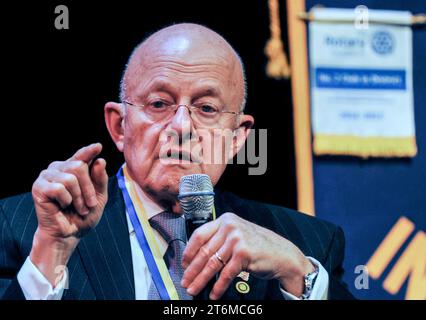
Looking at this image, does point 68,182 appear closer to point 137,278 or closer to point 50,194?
point 50,194

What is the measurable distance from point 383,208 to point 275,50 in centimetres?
78

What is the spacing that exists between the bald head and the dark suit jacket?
393mm

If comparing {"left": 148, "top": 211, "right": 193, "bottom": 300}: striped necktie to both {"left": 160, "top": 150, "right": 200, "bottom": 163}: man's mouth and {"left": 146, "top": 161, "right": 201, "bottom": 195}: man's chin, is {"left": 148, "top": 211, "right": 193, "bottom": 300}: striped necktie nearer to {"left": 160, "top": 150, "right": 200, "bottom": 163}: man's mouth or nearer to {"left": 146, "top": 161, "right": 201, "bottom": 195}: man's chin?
{"left": 146, "top": 161, "right": 201, "bottom": 195}: man's chin

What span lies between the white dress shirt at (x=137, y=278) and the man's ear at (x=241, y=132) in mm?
371

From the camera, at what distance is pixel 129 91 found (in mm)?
2479

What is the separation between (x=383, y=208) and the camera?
2871 mm

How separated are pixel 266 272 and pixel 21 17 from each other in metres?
1.30

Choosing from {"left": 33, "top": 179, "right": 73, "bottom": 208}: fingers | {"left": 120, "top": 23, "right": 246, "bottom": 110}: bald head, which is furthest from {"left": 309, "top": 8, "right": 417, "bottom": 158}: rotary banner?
{"left": 33, "top": 179, "right": 73, "bottom": 208}: fingers

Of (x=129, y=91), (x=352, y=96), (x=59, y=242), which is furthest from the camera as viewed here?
(x=352, y=96)

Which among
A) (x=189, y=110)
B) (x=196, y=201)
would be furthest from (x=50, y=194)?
(x=189, y=110)

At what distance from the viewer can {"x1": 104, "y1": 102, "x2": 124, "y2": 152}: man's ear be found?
249 centimetres

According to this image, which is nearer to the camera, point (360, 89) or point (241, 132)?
point (241, 132)
